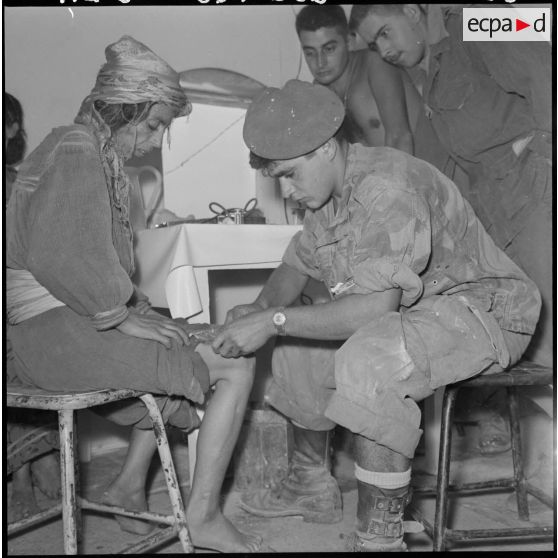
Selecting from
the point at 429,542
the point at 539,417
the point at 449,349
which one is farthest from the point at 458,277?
the point at 539,417

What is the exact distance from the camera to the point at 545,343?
6.47 ft

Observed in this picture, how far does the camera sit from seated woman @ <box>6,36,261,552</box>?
1.48 m

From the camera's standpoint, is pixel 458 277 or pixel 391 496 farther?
pixel 458 277

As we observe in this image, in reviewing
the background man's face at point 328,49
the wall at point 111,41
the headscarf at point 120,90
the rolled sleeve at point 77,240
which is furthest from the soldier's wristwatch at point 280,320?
the background man's face at point 328,49

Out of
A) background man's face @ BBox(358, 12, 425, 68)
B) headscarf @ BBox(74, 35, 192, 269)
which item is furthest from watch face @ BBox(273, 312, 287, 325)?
background man's face @ BBox(358, 12, 425, 68)

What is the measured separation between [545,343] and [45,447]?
1615 mm

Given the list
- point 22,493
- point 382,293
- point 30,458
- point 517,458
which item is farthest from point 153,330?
point 517,458

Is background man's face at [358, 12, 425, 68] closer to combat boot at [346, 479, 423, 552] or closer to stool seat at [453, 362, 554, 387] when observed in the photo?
stool seat at [453, 362, 554, 387]

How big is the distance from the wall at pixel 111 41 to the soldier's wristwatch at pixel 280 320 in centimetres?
135

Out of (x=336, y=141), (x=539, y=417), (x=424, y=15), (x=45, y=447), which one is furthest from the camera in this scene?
(x=424, y=15)

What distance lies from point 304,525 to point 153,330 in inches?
33.4

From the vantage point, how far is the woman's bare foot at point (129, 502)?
1.89 m

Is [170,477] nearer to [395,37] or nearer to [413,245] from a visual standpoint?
[413,245]

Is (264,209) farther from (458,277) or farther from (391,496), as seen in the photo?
(391,496)
